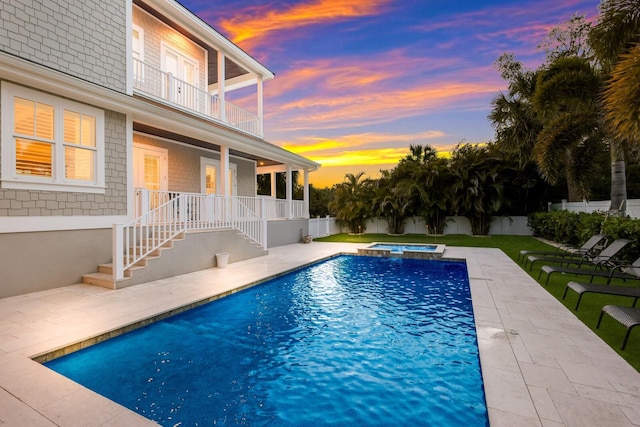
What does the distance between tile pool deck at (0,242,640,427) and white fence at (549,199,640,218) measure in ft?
17.1

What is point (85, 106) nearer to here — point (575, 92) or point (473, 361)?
point (473, 361)

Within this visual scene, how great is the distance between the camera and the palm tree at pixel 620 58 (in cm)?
491

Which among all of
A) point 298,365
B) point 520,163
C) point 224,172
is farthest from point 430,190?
point 298,365

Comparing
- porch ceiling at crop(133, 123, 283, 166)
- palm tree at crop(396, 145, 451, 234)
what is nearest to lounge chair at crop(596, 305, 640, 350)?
porch ceiling at crop(133, 123, 283, 166)

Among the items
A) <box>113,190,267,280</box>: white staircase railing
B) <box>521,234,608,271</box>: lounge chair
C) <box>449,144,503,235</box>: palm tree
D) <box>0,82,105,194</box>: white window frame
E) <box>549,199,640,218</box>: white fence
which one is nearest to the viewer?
<box>0,82,105,194</box>: white window frame

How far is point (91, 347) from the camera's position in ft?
13.4

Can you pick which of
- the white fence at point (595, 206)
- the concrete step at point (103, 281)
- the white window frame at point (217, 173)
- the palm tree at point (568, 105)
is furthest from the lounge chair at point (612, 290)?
the white window frame at point (217, 173)

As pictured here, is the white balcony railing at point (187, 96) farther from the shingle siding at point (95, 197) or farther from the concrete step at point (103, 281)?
the concrete step at point (103, 281)

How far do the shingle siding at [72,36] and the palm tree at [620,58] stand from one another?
11.1 meters

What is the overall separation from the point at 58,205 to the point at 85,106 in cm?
241

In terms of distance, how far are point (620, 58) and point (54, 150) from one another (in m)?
13.3

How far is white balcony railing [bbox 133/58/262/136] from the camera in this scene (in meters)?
11.2

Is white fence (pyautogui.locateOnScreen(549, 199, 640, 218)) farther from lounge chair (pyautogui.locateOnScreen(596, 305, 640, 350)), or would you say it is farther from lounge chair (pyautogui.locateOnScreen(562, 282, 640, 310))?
lounge chair (pyautogui.locateOnScreen(596, 305, 640, 350))

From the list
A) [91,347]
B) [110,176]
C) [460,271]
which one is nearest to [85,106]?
[110,176]
